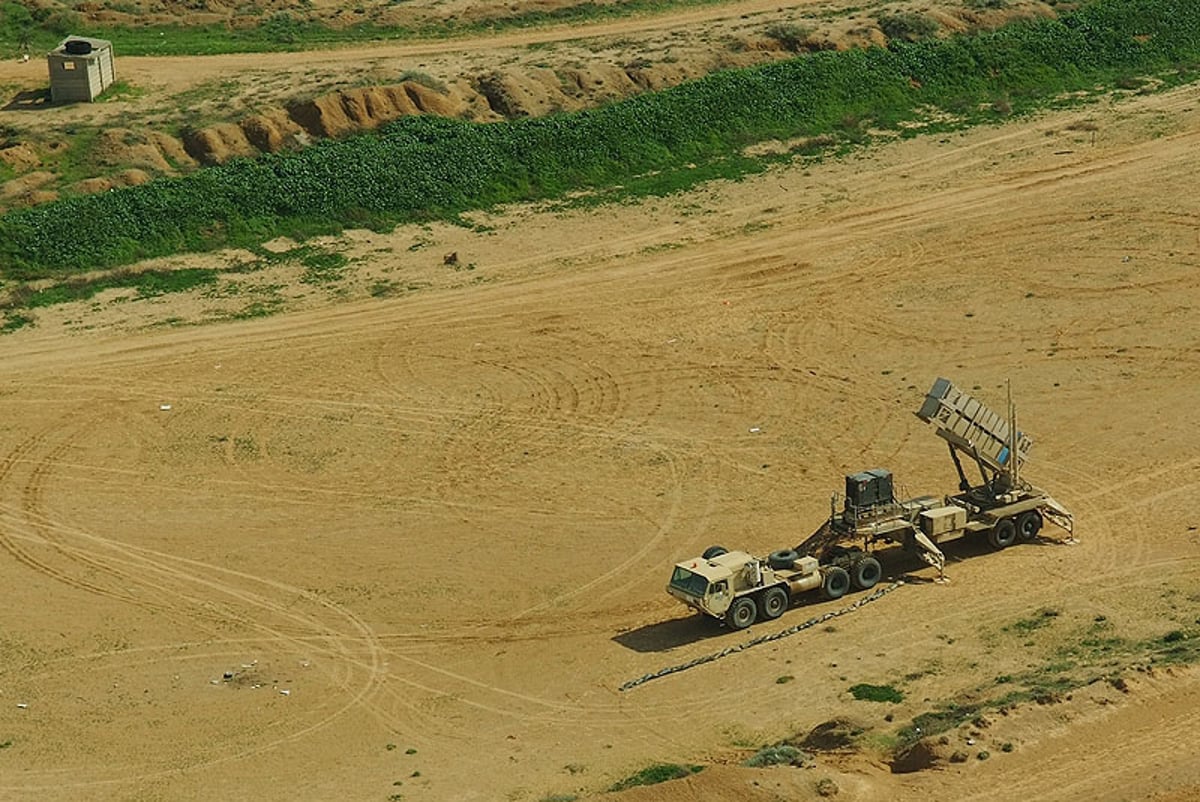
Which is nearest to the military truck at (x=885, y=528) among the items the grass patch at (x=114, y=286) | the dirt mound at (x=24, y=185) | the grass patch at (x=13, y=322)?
the grass patch at (x=114, y=286)

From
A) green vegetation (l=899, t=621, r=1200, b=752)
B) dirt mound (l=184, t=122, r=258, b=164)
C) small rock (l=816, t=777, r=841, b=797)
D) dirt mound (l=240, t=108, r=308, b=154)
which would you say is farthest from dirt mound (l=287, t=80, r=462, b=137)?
small rock (l=816, t=777, r=841, b=797)

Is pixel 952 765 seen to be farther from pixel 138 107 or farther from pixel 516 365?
pixel 138 107

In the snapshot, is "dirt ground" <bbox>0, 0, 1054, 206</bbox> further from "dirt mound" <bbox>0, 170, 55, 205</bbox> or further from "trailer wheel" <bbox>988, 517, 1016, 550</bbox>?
"trailer wheel" <bbox>988, 517, 1016, 550</bbox>

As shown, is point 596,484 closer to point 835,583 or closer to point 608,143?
point 835,583

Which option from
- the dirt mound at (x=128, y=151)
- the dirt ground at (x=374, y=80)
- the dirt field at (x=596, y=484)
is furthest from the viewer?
the dirt ground at (x=374, y=80)

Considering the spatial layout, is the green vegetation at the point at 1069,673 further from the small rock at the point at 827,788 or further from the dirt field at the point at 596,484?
the small rock at the point at 827,788

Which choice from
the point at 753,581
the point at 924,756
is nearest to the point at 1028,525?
the point at 753,581
